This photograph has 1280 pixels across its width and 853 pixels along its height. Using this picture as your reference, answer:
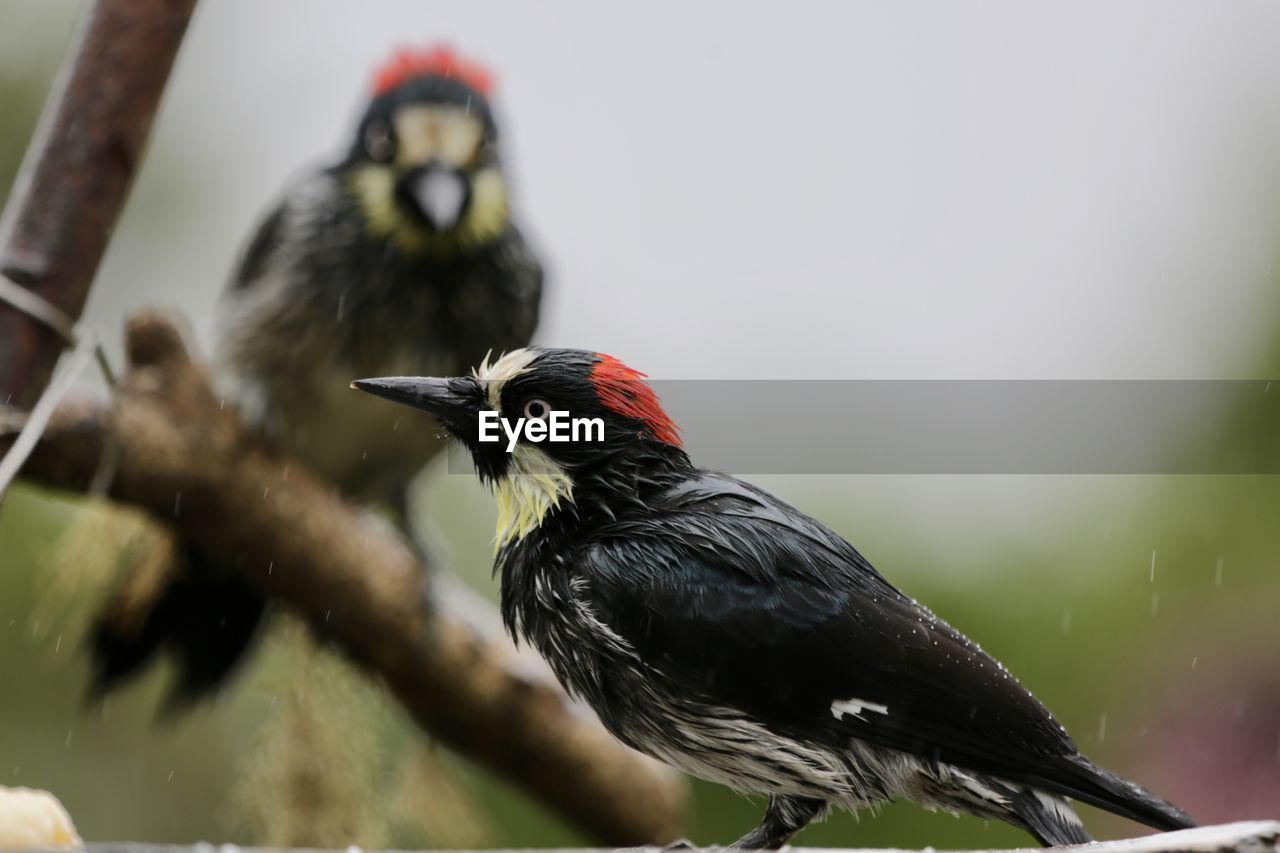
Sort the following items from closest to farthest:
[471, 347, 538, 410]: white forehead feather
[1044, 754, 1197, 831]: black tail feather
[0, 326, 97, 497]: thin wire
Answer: [1044, 754, 1197, 831]: black tail feather < [471, 347, 538, 410]: white forehead feather < [0, 326, 97, 497]: thin wire

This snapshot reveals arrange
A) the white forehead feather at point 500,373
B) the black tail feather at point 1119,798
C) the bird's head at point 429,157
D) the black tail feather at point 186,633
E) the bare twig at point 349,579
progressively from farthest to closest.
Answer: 1. the black tail feather at point 186,633
2. the bird's head at point 429,157
3. the bare twig at point 349,579
4. the white forehead feather at point 500,373
5. the black tail feather at point 1119,798

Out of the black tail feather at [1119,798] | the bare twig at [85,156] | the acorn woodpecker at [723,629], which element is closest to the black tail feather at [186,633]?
the bare twig at [85,156]

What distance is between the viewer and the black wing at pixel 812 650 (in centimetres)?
123

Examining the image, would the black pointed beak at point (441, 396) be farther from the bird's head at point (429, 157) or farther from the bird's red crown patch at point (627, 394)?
the bird's head at point (429, 157)

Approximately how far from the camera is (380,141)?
2.76 m

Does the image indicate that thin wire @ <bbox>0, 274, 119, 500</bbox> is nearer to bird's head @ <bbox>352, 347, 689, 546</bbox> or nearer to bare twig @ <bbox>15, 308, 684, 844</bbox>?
bare twig @ <bbox>15, 308, 684, 844</bbox>

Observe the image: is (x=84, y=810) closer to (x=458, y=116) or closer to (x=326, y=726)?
(x=326, y=726)

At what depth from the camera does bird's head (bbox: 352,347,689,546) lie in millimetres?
1286

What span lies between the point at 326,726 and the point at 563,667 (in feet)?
5.69

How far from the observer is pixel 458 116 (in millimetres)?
2701

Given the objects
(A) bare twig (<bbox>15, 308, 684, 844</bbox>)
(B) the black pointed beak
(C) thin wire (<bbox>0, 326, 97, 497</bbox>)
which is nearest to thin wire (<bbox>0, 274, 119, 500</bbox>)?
(C) thin wire (<bbox>0, 326, 97, 497</bbox>)

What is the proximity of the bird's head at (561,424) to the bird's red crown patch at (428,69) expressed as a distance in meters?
1.58

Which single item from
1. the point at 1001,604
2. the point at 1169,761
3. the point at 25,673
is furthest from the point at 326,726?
the point at 1169,761

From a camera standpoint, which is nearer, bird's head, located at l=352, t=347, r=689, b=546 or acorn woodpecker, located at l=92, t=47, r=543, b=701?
bird's head, located at l=352, t=347, r=689, b=546
